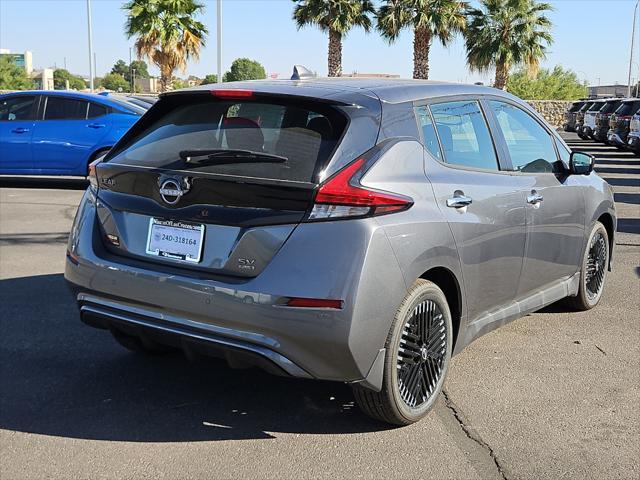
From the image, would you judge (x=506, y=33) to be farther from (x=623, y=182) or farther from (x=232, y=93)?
(x=232, y=93)

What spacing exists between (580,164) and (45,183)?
10.9 meters

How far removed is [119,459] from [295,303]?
1.06m

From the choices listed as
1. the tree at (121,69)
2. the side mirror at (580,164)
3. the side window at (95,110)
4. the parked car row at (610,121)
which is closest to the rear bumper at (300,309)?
the side mirror at (580,164)

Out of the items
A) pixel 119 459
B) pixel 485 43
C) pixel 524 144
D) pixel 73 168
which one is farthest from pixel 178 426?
pixel 485 43

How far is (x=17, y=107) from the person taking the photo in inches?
494

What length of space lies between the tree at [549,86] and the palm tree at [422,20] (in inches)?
1151

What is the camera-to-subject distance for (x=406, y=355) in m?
3.69

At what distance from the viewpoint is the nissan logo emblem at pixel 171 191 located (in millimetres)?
3520

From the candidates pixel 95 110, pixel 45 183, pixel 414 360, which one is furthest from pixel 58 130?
pixel 414 360

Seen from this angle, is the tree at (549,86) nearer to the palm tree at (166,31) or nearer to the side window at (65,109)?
the palm tree at (166,31)

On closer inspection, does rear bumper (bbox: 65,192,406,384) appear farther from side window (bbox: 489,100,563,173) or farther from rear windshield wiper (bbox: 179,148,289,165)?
side window (bbox: 489,100,563,173)

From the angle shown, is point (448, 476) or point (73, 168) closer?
point (448, 476)

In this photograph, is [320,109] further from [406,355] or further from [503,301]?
[503,301]

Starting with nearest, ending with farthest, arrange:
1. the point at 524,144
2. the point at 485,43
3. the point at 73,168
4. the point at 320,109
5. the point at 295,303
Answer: the point at 295,303 → the point at 320,109 → the point at 524,144 → the point at 73,168 → the point at 485,43
